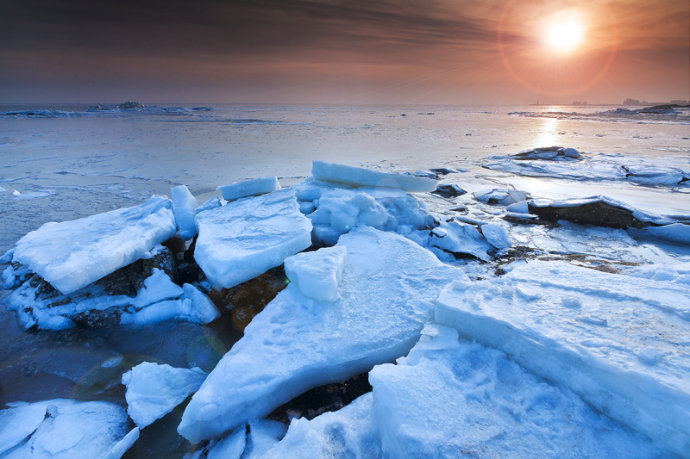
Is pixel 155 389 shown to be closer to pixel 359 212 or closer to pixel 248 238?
pixel 248 238

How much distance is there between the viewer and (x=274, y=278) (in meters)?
3.18

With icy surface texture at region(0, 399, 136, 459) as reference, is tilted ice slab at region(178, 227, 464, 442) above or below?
above

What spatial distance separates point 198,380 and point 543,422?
202 centimetres

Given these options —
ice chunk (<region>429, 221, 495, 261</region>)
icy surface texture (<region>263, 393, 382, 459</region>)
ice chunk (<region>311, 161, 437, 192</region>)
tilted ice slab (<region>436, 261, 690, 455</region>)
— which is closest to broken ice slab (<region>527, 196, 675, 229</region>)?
ice chunk (<region>429, 221, 495, 261</region>)

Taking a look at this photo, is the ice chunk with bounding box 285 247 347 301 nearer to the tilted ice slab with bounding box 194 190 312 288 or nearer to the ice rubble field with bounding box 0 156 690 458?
the ice rubble field with bounding box 0 156 690 458

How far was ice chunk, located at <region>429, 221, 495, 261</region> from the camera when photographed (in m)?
3.81

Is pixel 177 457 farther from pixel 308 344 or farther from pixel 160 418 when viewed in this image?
pixel 308 344

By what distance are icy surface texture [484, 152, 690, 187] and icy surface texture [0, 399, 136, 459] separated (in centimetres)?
847

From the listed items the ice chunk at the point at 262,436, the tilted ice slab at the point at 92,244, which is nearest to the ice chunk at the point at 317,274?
the ice chunk at the point at 262,436

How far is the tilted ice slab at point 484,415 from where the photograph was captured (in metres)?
1.32

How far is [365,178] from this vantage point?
16.3 ft

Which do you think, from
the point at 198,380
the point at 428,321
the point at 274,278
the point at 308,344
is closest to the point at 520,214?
the point at 428,321

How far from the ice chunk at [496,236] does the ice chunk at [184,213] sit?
350 cm

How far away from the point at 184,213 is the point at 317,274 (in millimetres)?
2399
